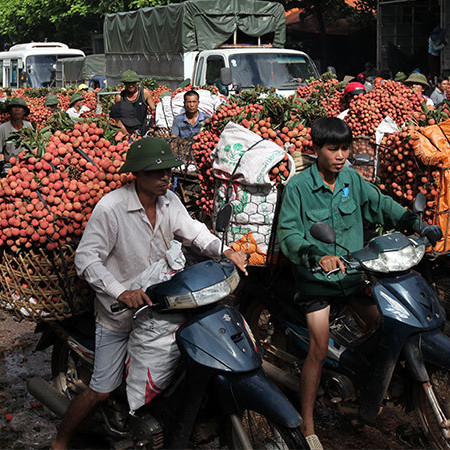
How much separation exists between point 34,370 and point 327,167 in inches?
112

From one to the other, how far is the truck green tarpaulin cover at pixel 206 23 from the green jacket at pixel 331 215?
13320mm

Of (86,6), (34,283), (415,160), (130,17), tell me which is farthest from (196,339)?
(86,6)

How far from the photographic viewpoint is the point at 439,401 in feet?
11.6

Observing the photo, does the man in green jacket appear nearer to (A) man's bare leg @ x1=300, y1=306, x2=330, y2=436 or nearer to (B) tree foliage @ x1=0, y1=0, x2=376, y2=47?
(A) man's bare leg @ x1=300, y1=306, x2=330, y2=436

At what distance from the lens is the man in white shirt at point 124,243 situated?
3479 mm

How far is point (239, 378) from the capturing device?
3.12m

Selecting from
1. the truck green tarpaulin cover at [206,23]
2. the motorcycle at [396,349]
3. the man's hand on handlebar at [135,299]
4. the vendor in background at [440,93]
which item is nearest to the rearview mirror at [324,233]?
the motorcycle at [396,349]

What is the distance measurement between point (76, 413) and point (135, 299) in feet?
2.88

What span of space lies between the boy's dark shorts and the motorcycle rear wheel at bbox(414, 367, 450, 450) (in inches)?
23.3

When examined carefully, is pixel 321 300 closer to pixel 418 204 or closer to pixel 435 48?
pixel 418 204

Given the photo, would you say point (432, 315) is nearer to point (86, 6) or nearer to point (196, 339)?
point (196, 339)

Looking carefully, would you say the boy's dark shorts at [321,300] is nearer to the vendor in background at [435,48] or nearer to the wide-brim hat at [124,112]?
the wide-brim hat at [124,112]

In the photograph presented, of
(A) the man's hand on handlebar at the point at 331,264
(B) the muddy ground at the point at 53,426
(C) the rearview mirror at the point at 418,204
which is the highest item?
(C) the rearview mirror at the point at 418,204

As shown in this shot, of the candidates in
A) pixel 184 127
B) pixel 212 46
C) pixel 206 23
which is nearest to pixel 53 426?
pixel 184 127
